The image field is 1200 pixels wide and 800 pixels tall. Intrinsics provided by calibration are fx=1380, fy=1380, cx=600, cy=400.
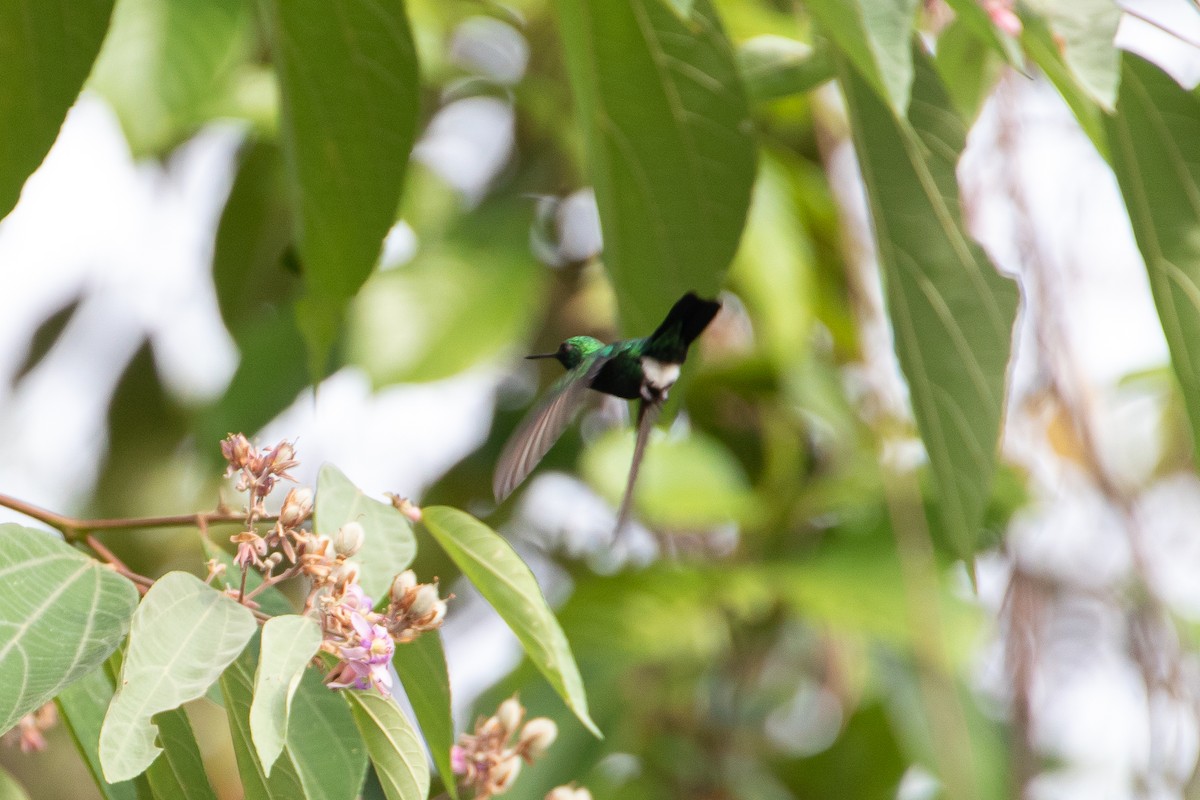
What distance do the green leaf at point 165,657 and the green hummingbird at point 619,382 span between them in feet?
0.54

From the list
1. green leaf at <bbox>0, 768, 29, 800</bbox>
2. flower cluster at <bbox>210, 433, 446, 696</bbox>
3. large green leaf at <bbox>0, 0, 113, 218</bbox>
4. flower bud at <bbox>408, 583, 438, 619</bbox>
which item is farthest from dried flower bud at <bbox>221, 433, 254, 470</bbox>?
large green leaf at <bbox>0, 0, 113, 218</bbox>

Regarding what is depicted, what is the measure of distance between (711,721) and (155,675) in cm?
164

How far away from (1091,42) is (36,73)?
2.04 feet

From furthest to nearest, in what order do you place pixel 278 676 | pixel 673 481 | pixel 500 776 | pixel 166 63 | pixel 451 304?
pixel 673 481
pixel 451 304
pixel 166 63
pixel 500 776
pixel 278 676

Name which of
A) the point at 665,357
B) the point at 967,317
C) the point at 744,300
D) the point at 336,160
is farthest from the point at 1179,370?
the point at 744,300

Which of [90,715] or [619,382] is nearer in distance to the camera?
[90,715]

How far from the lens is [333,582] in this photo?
0.57 metres

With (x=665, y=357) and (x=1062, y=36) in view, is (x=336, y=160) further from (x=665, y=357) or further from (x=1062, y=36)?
(x=1062, y=36)

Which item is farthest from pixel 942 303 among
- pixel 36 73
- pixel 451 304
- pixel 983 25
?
pixel 451 304

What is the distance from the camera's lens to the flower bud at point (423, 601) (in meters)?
0.59

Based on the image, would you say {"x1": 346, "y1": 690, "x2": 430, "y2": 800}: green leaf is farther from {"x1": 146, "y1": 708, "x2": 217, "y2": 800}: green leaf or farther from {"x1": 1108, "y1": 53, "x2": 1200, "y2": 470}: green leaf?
{"x1": 1108, "y1": 53, "x2": 1200, "y2": 470}: green leaf

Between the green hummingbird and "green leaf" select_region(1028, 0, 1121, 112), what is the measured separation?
0.22 metres

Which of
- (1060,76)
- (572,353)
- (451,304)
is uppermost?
(1060,76)

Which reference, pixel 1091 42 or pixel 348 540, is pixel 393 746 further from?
pixel 1091 42
